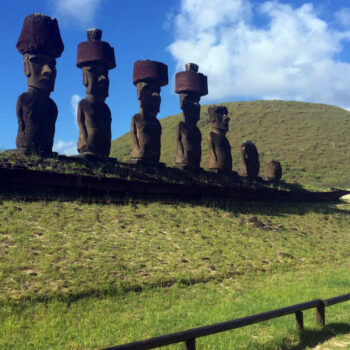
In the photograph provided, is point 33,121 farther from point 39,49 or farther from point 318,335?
point 318,335

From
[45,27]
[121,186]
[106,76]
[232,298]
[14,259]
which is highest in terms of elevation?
[45,27]

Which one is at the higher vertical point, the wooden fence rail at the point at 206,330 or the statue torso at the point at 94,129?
the statue torso at the point at 94,129

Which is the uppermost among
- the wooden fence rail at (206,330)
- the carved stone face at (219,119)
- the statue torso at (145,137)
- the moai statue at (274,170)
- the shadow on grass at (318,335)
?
the carved stone face at (219,119)

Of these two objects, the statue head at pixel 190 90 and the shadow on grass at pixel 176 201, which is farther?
the statue head at pixel 190 90

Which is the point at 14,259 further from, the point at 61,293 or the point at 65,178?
the point at 65,178

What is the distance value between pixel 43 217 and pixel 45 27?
4.83 metres

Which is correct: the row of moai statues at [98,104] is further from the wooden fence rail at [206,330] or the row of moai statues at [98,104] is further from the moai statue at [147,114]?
the wooden fence rail at [206,330]

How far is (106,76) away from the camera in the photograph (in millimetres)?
11695

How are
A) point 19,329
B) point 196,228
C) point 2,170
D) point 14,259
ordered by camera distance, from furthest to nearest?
point 196,228
point 2,170
point 14,259
point 19,329

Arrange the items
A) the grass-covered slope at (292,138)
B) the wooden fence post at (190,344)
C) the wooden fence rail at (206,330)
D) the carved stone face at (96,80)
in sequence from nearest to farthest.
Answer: the wooden fence rail at (206,330) < the wooden fence post at (190,344) < the carved stone face at (96,80) < the grass-covered slope at (292,138)

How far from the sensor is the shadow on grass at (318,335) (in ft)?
16.4

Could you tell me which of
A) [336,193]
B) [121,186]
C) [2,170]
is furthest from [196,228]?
[336,193]

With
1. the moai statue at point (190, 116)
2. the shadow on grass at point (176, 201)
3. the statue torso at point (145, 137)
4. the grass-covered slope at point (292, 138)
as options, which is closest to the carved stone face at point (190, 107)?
the moai statue at point (190, 116)

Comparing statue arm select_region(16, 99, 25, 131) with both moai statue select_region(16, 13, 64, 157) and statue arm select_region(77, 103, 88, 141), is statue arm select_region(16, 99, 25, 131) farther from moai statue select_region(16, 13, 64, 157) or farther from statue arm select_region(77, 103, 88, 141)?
statue arm select_region(77, 103, 88, 141)
